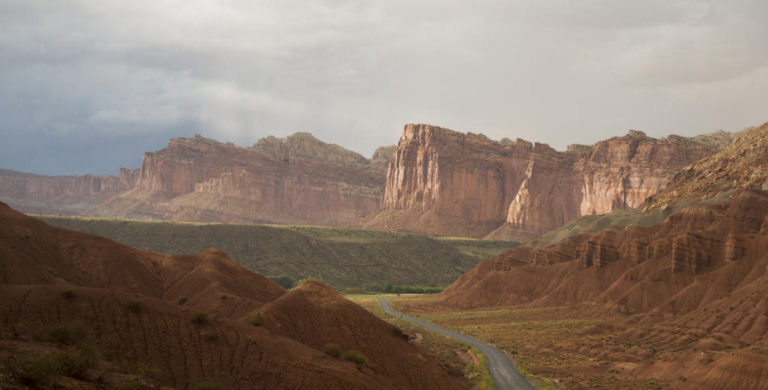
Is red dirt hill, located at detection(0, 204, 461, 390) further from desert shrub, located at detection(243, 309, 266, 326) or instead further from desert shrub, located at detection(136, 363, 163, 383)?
desert shrub, located at detection(136, 363, 163, 383)

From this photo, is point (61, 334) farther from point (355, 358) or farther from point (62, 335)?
point (355, 358)

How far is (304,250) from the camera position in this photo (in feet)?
555

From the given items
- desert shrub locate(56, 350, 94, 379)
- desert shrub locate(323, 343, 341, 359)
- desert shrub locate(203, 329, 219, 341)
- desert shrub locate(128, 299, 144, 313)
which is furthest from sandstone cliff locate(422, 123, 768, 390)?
desert shrub locate(56, 350, 94, 379)

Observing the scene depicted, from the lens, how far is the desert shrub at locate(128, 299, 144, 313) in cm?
3325

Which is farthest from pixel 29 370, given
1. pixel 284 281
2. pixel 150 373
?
pixel 284 281

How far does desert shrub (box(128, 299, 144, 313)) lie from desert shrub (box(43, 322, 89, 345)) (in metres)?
3.89

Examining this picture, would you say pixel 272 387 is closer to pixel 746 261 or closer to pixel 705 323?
pixel 705 323

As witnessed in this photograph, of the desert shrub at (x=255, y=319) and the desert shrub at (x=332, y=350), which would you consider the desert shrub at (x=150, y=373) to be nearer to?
the desert shrub at (x=255, y=319)

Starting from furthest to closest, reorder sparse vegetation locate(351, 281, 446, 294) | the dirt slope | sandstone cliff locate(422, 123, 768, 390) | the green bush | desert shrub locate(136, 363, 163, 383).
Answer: sparse vegetation locate(351, 281, 446, 294) → sandstone cliff locate(422, 123, 768, 390) → the dirt slope → the green bush → desert shrub locate(136, 363, 163, 383)

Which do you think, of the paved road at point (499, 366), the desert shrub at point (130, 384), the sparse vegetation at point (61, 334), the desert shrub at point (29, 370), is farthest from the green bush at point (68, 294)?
the paved road at point (499, 366)

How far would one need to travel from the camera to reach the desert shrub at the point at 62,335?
2827cm

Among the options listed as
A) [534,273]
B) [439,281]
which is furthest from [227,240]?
[534,273]

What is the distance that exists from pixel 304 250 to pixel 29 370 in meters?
149

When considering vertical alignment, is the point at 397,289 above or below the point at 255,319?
below
